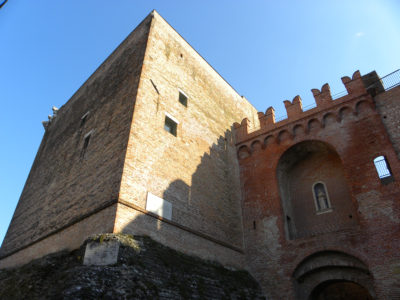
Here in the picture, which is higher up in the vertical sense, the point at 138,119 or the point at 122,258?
the point at 138,119

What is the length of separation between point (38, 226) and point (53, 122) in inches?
334

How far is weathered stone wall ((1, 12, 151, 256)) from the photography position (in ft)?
31.1

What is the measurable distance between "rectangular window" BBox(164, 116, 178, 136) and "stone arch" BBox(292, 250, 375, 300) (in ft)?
20.8

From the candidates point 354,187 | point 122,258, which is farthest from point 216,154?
point 122,258

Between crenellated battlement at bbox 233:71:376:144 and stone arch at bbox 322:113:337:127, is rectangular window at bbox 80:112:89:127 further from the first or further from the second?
stone arch at bbox 322:113:337:127

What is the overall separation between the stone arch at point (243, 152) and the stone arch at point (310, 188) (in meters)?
1.78

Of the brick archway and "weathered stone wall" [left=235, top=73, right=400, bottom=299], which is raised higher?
"weathered stone wall" [left=235, top=73, right=400, bottom=299]

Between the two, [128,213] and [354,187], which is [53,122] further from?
[354,187]

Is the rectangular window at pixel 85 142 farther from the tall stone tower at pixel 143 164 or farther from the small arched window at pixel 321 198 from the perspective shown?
the small arched window at pixel 321 198

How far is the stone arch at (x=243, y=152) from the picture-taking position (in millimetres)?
13921

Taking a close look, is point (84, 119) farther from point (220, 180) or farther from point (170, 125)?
point (220, 180)

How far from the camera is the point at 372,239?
895 centimetres

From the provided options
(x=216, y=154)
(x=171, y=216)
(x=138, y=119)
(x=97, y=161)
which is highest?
(x=216, y=154)

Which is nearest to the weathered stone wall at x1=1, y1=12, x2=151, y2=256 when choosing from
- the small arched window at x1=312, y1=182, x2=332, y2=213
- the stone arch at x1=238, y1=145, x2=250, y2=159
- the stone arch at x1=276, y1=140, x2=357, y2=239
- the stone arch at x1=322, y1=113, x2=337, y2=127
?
the stone arch at x1=238, y1=145, x2=250, y2=159
